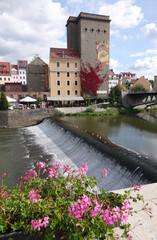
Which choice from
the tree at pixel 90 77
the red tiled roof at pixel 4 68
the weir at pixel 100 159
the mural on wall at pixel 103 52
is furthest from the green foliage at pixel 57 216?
the red tiled roof at pixel 4 68

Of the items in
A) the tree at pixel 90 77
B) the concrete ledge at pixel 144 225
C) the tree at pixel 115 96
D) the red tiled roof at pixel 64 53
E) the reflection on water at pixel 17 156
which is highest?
the red tiled roof at pixel 64 53

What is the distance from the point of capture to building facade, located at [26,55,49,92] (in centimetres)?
3925

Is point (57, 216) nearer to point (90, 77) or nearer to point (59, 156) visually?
point (59, 156)

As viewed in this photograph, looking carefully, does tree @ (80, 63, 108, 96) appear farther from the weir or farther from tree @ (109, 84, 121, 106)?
the weir

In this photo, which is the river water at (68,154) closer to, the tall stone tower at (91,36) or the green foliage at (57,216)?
the green foliage at (57,216)

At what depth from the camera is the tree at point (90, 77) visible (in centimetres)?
3656

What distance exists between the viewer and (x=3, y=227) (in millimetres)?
2402

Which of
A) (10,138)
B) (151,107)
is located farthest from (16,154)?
(151,107)

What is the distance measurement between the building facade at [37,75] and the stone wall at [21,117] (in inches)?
553

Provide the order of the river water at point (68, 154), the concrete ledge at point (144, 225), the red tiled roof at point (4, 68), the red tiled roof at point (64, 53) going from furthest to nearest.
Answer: the red tiled roof at point (4, 68)
the red tiled roof at point (64, 53)
the river water at point (68, 154)
the concrete ledge at point (144, 225)

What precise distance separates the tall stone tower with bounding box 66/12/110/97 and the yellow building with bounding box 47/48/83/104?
2606mm

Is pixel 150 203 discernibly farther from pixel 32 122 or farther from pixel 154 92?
pixel 154 92

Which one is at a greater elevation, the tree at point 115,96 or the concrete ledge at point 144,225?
the tree at point 115,96

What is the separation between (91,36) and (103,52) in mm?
4422
